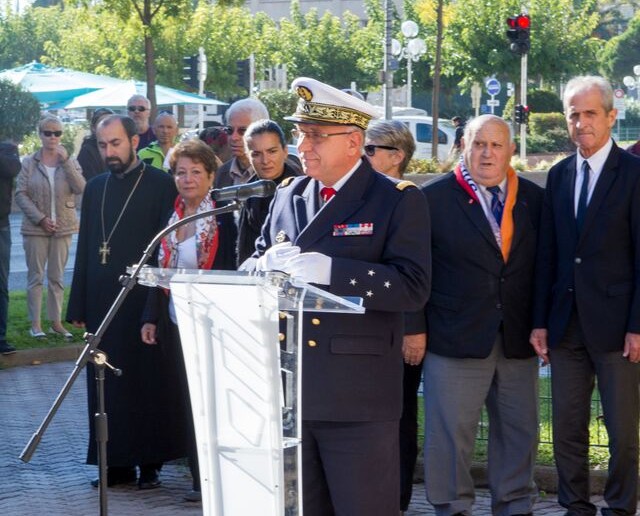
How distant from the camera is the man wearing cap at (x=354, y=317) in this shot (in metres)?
4.65

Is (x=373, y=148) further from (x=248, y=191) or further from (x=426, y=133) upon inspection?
(x=426, y=133)

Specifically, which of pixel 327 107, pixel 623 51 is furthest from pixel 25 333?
pixel 623 51

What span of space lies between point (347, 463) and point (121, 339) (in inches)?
136

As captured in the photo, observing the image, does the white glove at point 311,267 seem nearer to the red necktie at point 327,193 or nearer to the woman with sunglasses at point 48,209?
the red necktie at point 327,193

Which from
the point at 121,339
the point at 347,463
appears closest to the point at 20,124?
the point at 121,339

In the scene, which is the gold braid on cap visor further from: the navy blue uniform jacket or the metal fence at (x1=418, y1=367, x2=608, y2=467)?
the metal fence at (x1=418, y1=367, x2=608, y2=467)

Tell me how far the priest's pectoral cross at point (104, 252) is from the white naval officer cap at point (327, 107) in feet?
10.7

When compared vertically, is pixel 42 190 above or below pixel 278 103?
below

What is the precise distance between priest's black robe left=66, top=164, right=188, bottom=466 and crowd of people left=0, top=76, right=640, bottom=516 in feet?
0.04

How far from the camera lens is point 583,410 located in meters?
6.52

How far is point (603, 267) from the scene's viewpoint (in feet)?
20.8

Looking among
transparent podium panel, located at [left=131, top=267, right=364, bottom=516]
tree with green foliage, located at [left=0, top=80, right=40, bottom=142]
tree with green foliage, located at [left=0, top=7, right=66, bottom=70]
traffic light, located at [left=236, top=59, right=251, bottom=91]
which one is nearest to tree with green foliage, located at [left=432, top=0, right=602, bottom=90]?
tree with green foliage, located at [left=0, top=80, right=40, bottom=142]

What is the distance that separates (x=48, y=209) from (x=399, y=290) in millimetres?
8849

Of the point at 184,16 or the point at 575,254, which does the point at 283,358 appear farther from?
the point at 184,16
